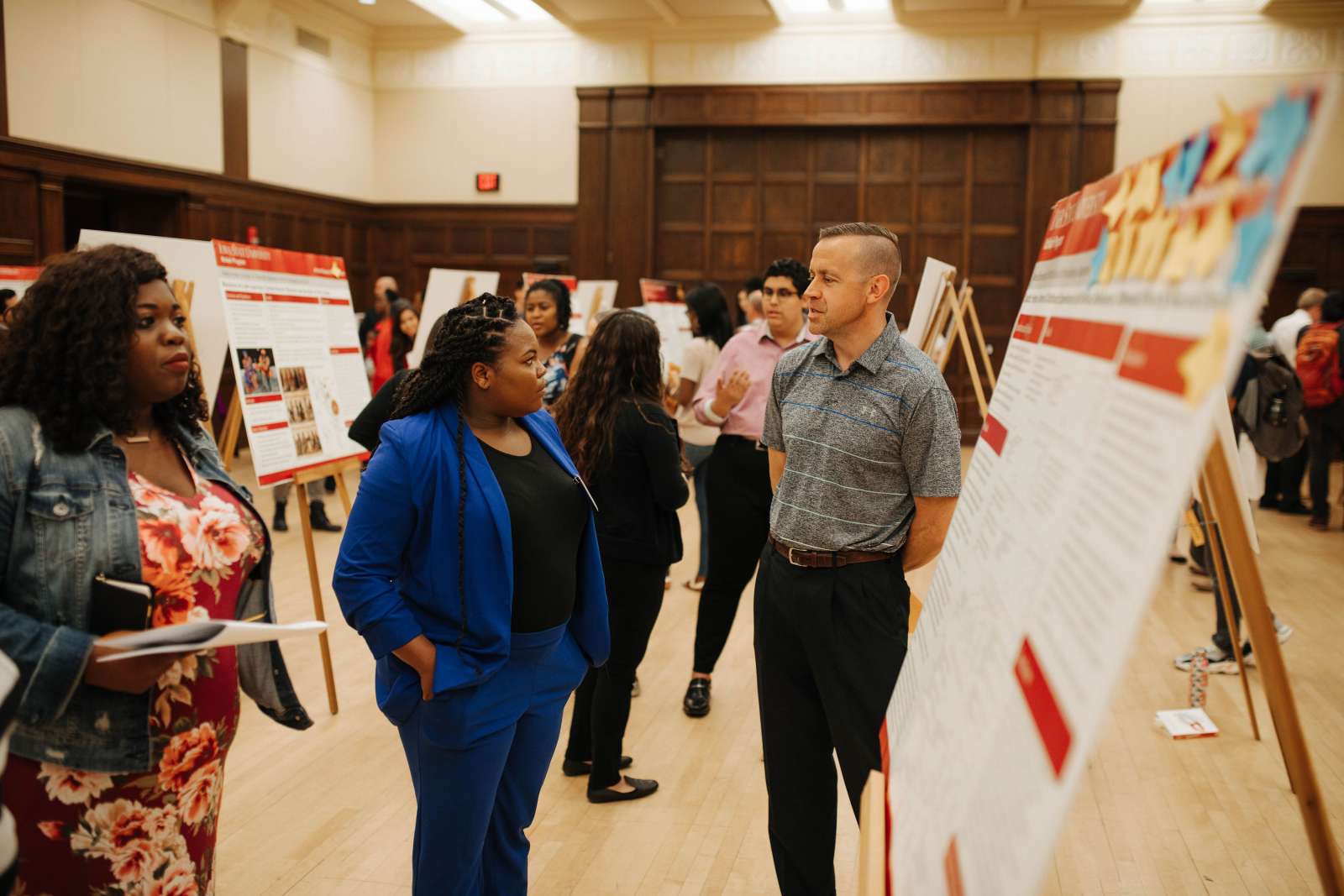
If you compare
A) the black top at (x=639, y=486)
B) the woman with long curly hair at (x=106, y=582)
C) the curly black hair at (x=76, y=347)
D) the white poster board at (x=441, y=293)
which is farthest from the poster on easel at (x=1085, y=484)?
the white poster board at (x=441, y=293)

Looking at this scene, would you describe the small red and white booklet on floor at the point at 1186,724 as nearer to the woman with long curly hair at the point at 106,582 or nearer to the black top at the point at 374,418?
the black top at the point at 374,418

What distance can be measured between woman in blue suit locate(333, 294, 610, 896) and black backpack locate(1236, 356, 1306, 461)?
6.16m

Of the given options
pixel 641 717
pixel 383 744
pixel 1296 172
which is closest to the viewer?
pixel 1296 172

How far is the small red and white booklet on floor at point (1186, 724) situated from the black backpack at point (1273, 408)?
3.37 metres

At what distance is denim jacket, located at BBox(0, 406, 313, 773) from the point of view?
5.32 feet

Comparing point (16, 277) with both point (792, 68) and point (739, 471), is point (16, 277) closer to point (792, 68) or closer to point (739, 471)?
point (739, 471)

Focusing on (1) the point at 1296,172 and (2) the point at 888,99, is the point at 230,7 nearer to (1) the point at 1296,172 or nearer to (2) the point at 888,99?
(2) the point at 888,99

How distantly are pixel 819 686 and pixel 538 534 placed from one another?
0.74 meters

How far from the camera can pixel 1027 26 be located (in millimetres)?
11211

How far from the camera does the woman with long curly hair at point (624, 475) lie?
3.31m

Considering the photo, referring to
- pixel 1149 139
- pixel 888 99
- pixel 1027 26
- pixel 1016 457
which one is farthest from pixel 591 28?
pixel 1016 457

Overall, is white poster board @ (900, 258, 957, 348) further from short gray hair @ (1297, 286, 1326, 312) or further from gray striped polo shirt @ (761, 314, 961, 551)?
short gray hair @ (1297, 286, 1326, 312)

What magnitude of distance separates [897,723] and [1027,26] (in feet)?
38.1

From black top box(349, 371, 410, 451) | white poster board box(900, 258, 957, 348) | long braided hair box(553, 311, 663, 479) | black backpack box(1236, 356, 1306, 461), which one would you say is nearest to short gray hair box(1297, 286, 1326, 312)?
black backpack box(1236, 356, 1306, 461)
